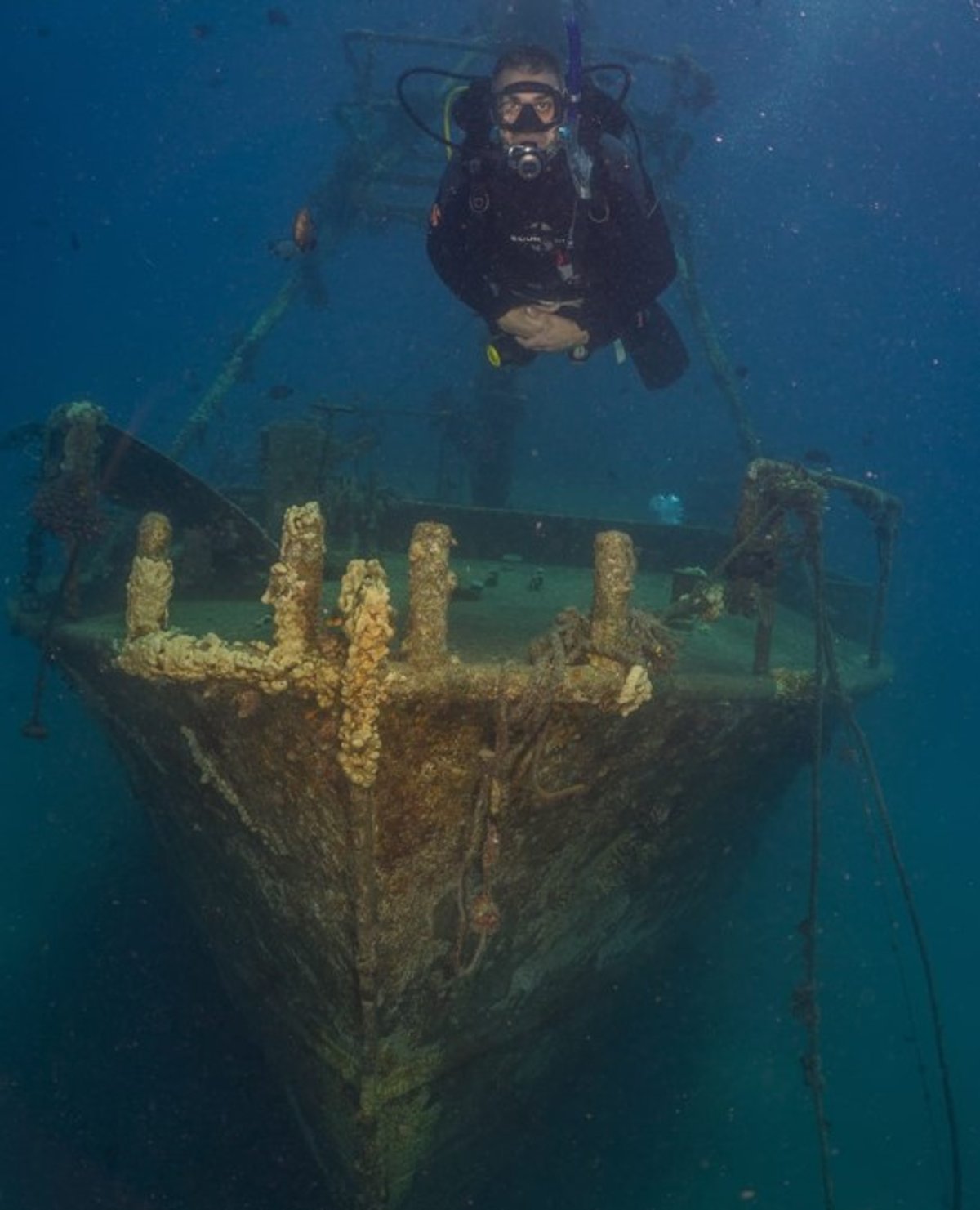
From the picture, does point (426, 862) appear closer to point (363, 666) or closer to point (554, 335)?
point (363, 666)

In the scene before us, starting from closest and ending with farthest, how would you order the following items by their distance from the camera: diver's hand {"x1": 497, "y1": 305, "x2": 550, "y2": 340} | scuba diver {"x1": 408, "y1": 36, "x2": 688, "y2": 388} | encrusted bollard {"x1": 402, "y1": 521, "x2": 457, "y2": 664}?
encrusted bollard {"x1": 402, "y1": 521, "x2": 457, "y2": 664} < scuba diver {"x1": 408, "y1": 36, "x2": 688, "y2": 388} < diver's hand {"x1": 497, "y1": 305, "x2": 550, "y2": 340}

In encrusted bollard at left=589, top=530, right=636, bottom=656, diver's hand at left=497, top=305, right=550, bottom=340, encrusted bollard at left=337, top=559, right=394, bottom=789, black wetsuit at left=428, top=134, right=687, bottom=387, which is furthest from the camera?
diver's hand at left=497, top=305, right=550, bottom=340

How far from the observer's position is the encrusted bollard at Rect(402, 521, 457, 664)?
10.3ft

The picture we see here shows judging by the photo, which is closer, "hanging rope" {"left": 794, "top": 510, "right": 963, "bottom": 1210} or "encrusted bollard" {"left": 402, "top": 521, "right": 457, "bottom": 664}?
"encrusted bollard" {"left": 402, "top": 521, "right": 457, "bottom": 664}

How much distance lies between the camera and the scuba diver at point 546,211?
4.73 meters

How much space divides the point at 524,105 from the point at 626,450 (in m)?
47.7

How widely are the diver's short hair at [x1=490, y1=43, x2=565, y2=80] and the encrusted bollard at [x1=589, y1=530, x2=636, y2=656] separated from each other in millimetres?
2861

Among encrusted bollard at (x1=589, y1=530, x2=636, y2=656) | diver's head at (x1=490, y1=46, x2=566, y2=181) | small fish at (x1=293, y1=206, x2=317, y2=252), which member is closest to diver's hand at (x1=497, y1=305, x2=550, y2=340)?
diver's head at (x1=490, y1=46, x2=566, y2=181)

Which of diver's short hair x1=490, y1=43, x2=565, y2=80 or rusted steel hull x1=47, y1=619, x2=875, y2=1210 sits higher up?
diver's short hair x1=490, y1=43, x2=565, y2=80

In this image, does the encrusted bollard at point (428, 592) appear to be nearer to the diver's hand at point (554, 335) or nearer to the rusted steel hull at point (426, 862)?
the rusted steel hull at point (426, 862)

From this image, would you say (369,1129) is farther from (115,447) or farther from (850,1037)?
(850,1037)

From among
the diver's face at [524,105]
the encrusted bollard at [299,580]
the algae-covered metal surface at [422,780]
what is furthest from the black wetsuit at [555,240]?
the encrusted bollard at [299,580]

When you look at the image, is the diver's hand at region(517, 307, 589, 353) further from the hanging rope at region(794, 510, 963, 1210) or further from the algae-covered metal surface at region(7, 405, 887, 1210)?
the hanging rope at region(794, 510, 963, 1210)

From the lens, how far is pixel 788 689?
16.1 feet
